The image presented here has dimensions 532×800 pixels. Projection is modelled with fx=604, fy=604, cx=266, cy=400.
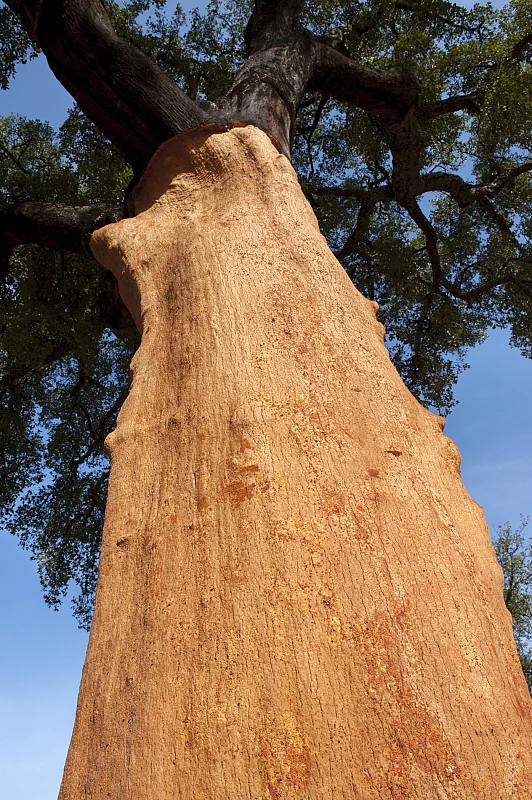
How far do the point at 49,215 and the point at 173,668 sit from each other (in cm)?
591

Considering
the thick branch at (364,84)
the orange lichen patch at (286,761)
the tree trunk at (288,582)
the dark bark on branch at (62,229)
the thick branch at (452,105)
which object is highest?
the thick branch at (452,105)

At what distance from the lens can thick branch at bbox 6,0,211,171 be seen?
13.8 feet

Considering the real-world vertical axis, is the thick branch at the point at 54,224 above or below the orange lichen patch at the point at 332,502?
above

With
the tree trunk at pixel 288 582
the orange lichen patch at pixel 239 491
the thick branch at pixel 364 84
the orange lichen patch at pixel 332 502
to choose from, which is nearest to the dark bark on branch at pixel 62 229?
the thick branch at pixel 364 84

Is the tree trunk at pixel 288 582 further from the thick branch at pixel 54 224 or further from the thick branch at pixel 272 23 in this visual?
the thick branch at pixel 272 23

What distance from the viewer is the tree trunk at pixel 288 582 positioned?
142cm

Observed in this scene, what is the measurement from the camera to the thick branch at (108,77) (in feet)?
13.8

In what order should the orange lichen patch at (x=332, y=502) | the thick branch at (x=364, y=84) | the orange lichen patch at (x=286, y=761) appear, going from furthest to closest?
the thick branch at (x=364, y=84) < the orange lichen patch at (x=332, y=502) < the orange lichen patch at (x=286, y=761)

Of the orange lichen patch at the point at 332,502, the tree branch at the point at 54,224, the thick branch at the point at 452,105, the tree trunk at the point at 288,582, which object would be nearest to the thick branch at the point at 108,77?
the tree branch at the point at 54,224

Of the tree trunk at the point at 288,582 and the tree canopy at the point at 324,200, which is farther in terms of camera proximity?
the tree canopy at the point at 324,200

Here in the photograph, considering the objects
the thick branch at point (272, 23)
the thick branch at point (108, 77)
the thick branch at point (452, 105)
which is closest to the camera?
the thick branch at point (108, 77)

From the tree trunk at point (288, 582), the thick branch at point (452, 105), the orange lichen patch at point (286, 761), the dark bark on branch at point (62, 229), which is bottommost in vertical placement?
the orange lichen patch at point (286, 761)

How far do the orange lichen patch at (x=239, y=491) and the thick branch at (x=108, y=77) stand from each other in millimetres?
3062

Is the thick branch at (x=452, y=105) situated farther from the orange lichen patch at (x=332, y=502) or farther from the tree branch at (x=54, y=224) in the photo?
the orange lichen patch at (x=332, y=502)
